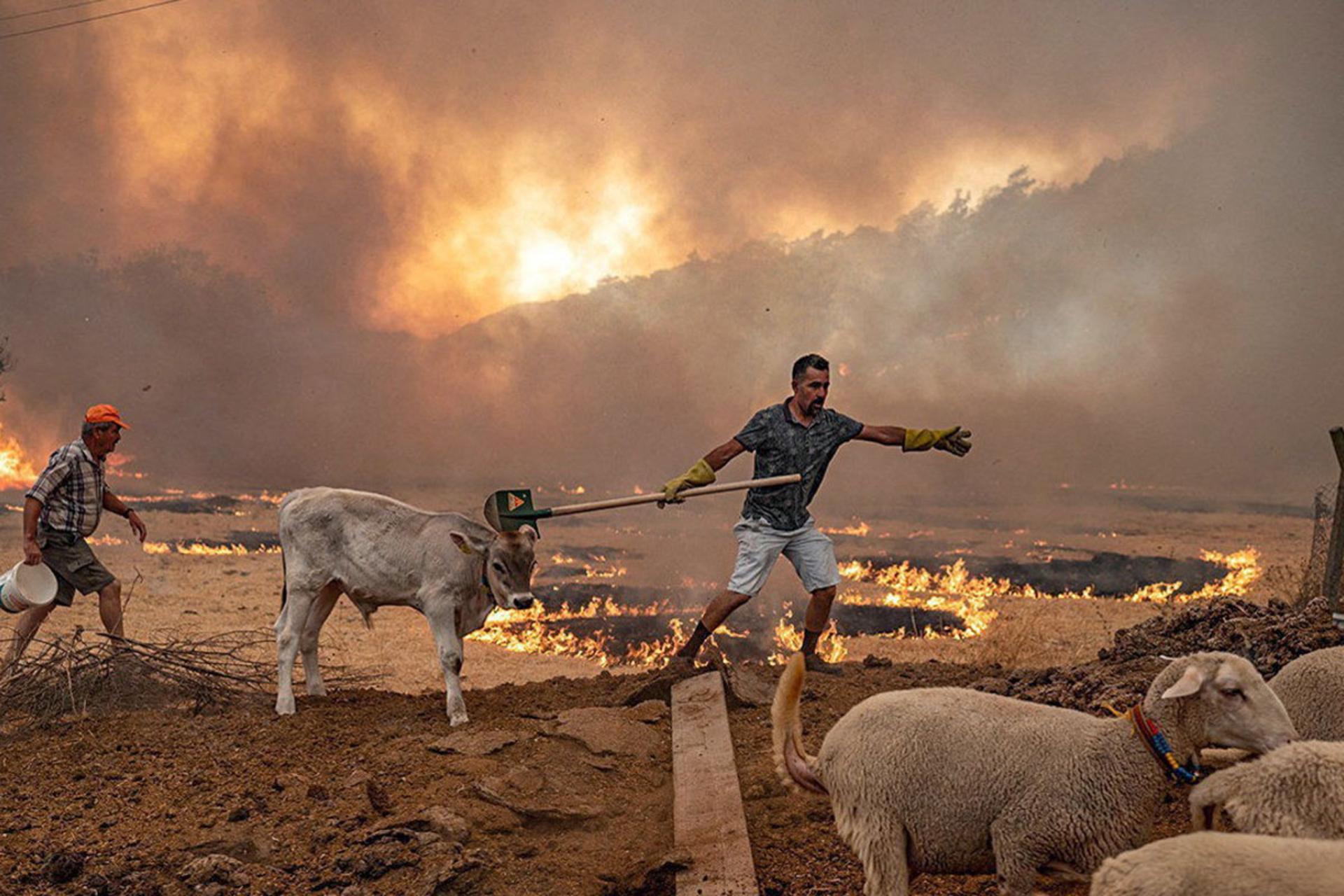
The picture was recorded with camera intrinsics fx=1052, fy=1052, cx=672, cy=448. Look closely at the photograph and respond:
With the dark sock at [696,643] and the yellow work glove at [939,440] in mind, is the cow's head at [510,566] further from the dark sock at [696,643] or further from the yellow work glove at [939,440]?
the yellow work glove at [939,440]

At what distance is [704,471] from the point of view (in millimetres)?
8930

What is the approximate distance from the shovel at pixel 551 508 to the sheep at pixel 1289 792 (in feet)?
15.7

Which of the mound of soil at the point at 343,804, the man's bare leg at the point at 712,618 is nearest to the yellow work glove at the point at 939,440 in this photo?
the man's bare leg at the point at 712,618

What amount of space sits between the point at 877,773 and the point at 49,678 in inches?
301

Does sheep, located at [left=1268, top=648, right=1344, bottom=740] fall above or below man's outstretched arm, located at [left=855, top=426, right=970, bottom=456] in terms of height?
below

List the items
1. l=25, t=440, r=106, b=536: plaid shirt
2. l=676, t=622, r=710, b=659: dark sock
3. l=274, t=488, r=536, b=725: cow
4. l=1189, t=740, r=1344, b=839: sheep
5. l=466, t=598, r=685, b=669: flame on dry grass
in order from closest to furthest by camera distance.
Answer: l=1189, t=740, r=1344, b=839: sheep
l=274, t=488, r=536, b=725: cow
l=676, t=622, r=710, b=659: dark sock
l=25, t=440, r=106, b=536: plaid shirt
l=466, t=598, r=685, b=669: flame on dry grass

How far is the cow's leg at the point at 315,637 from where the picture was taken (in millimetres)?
9617

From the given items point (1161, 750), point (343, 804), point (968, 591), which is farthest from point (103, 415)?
point (968, 591)

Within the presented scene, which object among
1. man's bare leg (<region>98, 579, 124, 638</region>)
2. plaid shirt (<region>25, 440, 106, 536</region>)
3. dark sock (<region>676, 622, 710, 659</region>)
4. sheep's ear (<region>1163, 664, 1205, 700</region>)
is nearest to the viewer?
sheep's ear (<region>1163, 664, 1205, 700</region>)

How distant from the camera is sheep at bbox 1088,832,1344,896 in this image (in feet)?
9.39

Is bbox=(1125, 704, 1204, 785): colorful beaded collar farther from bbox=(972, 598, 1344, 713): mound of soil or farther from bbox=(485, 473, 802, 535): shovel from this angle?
bbox=(485, 473, 802, 535): shovel

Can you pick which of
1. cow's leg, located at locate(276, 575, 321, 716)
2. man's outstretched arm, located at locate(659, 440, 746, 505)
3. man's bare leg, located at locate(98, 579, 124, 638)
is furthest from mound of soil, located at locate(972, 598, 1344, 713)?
man's bare leg, located at locate(98, 579, 124, 638)

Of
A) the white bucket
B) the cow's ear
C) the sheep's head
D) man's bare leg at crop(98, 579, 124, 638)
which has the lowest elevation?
the sheep's head

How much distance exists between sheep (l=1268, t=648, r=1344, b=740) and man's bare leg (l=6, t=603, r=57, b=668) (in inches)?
376
